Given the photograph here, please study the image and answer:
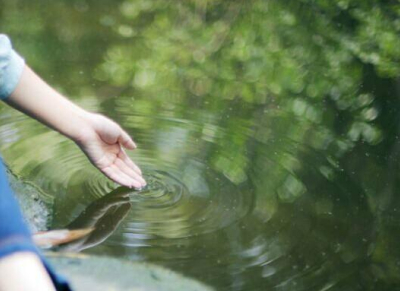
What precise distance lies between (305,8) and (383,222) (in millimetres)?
2694

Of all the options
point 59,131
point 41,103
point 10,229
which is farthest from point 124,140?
point 10,229

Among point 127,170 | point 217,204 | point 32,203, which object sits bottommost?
point 32,203

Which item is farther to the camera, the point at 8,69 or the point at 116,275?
the point at 116,275

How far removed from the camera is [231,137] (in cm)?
300

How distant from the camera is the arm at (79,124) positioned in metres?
1.46

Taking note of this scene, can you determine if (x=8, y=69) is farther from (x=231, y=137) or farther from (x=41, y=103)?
(x=231, y=137)

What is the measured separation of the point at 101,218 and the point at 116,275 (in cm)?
36

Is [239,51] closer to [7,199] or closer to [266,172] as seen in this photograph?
[266,172]

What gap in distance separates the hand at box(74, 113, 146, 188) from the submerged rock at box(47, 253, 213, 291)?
0.22m

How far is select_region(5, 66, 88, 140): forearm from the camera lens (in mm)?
1438

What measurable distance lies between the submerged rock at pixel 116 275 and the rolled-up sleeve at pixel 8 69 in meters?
0.66

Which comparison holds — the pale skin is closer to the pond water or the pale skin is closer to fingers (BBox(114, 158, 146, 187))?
fingers (BBox(114, 158, 146, 187))

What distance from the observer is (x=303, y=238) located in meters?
2.34

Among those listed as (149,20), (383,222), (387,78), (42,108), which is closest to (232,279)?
(383,222)
